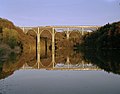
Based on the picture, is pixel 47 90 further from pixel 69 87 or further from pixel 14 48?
pixel 14 48

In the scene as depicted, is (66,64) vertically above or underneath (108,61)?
underneath

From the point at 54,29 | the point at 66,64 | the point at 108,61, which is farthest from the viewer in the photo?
the point at 54,29

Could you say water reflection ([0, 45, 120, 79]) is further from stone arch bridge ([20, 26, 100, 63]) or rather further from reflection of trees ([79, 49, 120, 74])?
stone arch bridge ([20, 26, 100, 63])

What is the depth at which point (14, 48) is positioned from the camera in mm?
81062

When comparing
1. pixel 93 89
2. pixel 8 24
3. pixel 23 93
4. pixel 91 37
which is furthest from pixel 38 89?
pixel 91 37

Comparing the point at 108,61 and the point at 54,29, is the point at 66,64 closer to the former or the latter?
the point at 108,61

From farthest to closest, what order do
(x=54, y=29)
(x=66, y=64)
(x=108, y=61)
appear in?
(x=54, y=29) → (x=66, y=64) → (x=108, y=61)

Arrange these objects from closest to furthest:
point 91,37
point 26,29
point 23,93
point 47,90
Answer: point 23,93 → point 47,90 → point 91,37 → point 26,29

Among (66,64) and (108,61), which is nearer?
(108,61)

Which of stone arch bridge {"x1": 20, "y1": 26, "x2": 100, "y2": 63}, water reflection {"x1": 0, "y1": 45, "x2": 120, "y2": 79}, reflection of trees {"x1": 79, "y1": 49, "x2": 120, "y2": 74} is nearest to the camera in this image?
reflection of trees {"x1": 79, "y1": 49, "x2": 120, "y2": 74}

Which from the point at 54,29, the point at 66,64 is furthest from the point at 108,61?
the point at 54,29

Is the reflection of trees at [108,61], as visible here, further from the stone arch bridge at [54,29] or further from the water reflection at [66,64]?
the stone arch bridge at [54,29]

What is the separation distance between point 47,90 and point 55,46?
12467 centimetres

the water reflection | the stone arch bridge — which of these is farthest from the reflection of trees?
the stone arch bridge
